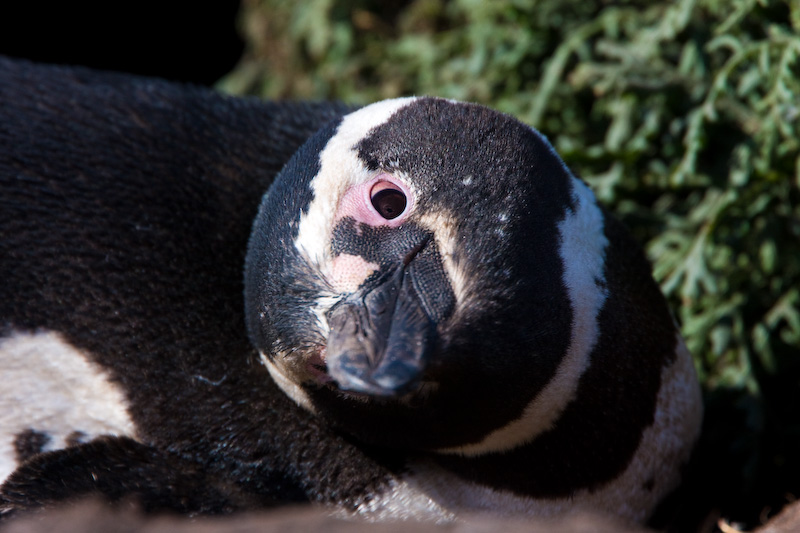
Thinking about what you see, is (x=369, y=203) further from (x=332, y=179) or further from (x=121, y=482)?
(x=121, y=482)

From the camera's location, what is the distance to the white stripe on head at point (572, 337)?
1471 mm

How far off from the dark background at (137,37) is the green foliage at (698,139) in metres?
1.75

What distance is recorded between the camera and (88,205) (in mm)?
1784

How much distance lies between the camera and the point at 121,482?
1.59m

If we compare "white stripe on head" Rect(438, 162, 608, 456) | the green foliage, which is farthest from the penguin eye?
the green foliage

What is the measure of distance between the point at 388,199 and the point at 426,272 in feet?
0.54

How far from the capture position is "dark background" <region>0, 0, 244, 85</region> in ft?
14.0

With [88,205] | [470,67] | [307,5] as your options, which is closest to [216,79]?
[307,5]

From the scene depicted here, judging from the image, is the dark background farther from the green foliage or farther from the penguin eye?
the penguin eye

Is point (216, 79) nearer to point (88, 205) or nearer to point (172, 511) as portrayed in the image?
point (88, 205)

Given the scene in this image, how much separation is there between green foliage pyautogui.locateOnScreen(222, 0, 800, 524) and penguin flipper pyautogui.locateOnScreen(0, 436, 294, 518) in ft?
4.18

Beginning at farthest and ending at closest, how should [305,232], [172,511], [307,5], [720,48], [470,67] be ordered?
[307,5] → [470,67] → [720,48] → [172,511] → [305,232]

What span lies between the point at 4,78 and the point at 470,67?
4.88ft

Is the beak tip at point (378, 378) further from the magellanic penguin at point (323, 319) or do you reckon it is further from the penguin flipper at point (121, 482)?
the penguin flipper at point (121, 482)
